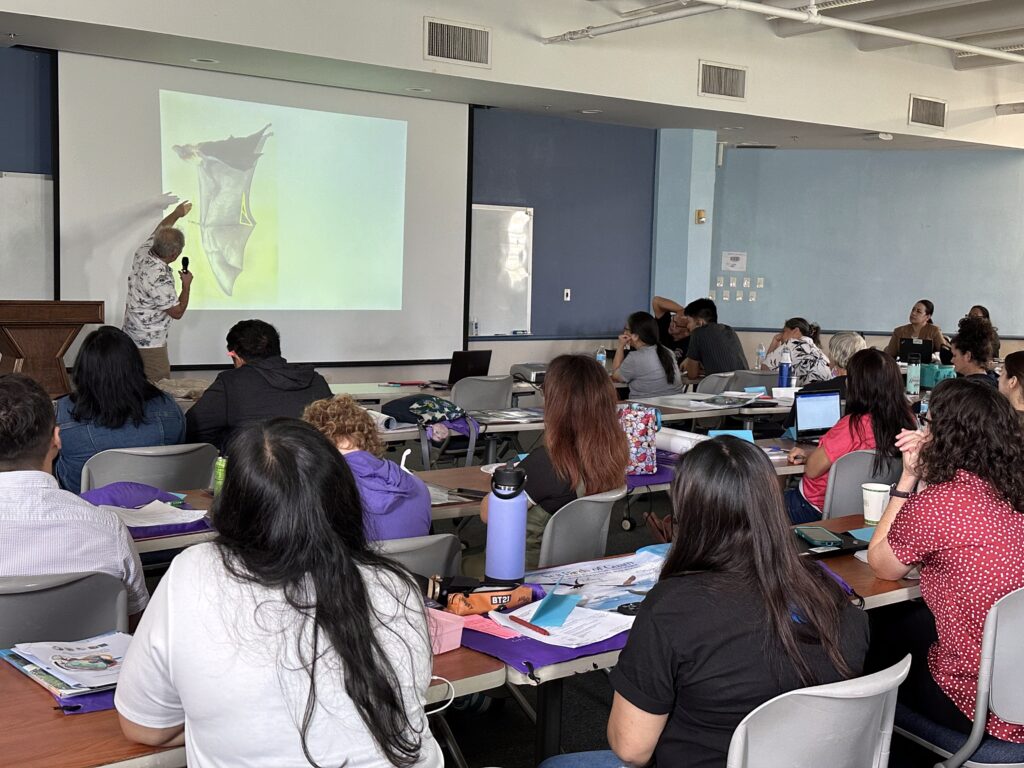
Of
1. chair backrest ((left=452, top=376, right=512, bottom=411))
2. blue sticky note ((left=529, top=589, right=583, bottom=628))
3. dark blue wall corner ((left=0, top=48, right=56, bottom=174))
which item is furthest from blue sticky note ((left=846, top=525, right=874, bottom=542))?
dark blue wall corner ((left=0, top=48, right=56, bottom=174))

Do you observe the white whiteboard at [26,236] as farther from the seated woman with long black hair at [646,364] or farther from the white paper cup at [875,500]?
the white paper cup at [875,500]

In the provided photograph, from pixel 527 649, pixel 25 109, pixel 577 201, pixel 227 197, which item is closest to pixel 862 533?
pixel 527 649

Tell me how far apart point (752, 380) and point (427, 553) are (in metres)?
5.52

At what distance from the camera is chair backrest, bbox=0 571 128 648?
219cm

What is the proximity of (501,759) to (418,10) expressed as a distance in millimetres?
5920

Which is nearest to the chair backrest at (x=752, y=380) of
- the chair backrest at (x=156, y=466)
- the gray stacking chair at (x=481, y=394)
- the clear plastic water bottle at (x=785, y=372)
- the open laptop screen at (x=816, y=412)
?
the clear plastic water bottle at (x=785, y=372)

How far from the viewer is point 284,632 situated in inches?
60.5

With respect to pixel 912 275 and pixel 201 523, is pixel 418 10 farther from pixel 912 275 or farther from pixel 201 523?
pixel 912 275

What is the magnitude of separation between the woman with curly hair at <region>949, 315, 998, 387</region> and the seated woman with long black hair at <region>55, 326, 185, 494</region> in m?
4.61

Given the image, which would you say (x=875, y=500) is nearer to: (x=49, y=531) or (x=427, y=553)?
(x=427, y=553)

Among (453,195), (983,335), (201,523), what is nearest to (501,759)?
(201,523)

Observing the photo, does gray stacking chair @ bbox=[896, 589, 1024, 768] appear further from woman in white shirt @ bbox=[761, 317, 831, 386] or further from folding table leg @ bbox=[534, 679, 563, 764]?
woman in white shirt @ bbox=[761, 317, 831, 386]

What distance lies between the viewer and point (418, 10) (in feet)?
25.0

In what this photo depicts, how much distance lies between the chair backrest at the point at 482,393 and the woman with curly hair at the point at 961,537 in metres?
4.12
